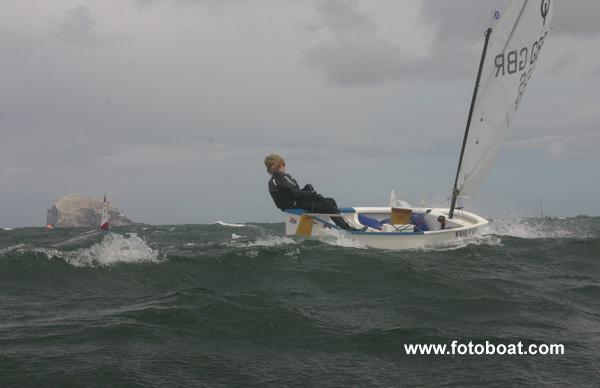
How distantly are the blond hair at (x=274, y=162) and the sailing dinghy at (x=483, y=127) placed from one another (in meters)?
1.39

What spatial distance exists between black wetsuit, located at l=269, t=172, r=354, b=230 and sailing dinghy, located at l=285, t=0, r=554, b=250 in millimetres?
188

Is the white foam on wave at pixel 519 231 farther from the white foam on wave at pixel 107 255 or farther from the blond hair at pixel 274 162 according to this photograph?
the white foam on wave at pixel 107 255

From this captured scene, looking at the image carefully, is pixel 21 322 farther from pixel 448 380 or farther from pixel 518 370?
pixel 518 370

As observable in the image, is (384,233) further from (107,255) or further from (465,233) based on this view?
A: (107,255)

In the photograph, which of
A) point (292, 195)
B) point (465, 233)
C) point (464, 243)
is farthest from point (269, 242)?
point (465, 233)

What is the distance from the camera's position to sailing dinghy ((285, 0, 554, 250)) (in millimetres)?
12906

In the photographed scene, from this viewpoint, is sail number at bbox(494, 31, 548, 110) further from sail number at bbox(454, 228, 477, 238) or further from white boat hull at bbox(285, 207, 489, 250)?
sail number at bbox(454, 228, 477, 238)

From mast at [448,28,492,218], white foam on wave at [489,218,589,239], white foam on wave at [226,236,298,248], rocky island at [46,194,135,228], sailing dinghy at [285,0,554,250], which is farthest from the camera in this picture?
rocky island at [46,194,135,228]

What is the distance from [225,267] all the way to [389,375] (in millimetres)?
5222

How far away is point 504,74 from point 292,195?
21.6ft

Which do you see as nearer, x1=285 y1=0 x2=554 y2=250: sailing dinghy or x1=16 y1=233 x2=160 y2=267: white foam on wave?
x1=16 y1=233 x2=160 y2=267: white foam on wave

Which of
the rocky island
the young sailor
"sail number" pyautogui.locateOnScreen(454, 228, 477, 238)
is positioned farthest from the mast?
the rocky island

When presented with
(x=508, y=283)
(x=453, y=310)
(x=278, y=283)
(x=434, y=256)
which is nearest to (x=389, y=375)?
(x=453, y=310)

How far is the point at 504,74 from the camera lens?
46.0 ft
